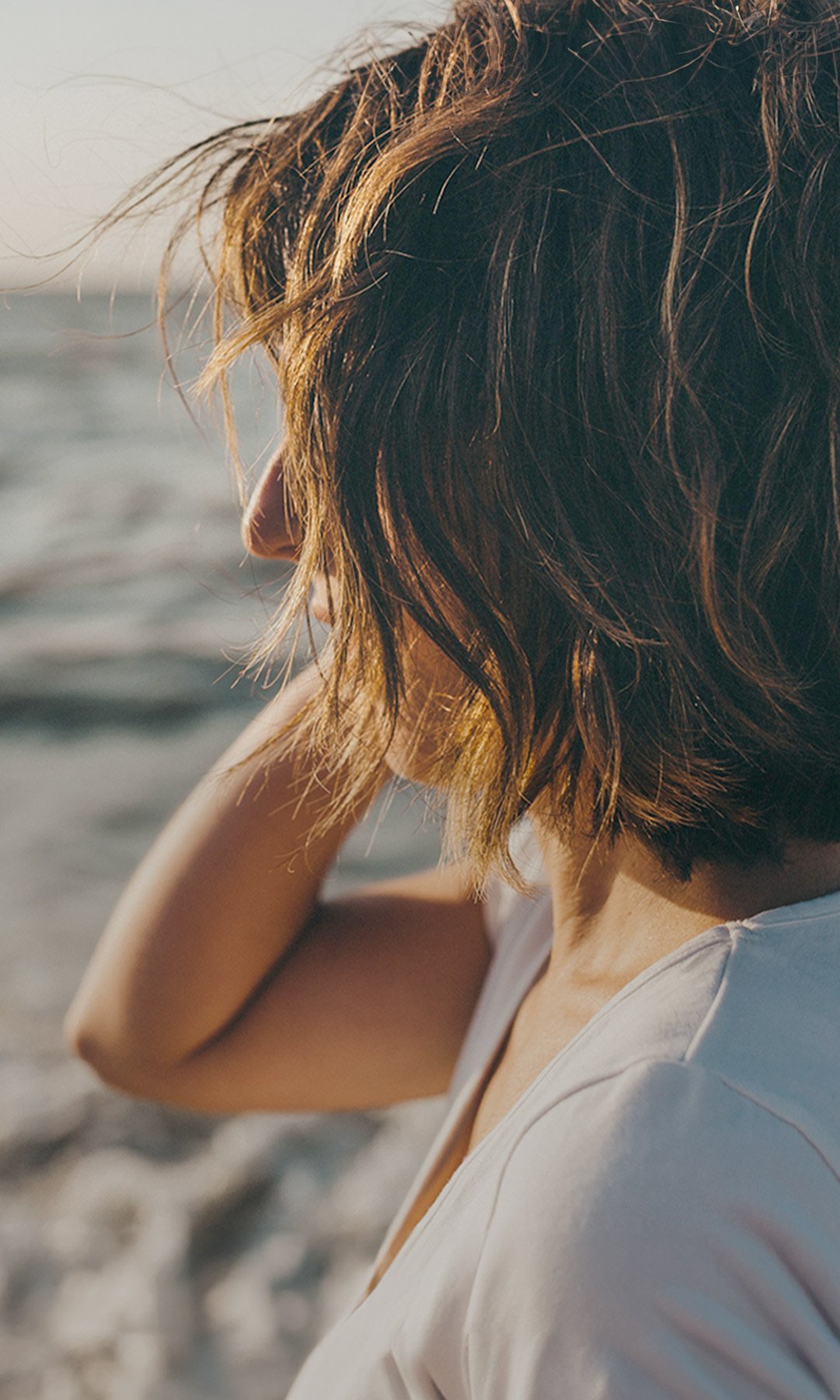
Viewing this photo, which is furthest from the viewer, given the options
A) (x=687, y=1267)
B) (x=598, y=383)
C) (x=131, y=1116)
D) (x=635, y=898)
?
(x=131, y=1116)

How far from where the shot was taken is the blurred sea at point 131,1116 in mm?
2342

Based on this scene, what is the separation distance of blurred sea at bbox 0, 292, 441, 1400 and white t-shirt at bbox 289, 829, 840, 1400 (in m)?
0.57

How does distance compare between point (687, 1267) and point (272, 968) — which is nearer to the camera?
point (687, 1267)

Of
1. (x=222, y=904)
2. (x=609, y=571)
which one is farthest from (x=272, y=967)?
(x=609, y=571)

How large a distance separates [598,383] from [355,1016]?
0.97 meters

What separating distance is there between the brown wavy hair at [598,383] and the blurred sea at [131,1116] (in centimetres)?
30

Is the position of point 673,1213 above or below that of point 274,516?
below

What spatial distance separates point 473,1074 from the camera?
1267mm

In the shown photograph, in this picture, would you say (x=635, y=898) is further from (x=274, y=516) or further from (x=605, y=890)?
(x=274, y=516)

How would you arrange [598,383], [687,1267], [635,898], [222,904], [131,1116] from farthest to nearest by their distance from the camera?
1. [131,1116]
2. [222,904]
3. [635,898]
4. [598,383]
5. [687,1267]

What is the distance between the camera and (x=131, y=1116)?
310cm

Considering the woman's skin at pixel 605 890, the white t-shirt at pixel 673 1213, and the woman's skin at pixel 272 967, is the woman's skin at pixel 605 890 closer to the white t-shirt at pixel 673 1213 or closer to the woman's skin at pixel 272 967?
the white t-shirt at pixel 673 1213

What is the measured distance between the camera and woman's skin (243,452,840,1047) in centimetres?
92

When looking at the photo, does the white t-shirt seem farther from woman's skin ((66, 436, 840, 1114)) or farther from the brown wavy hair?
woman's skin ((66, 436, 840, 1114))
